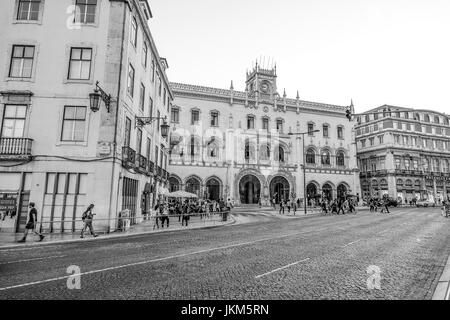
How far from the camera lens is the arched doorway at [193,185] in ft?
135

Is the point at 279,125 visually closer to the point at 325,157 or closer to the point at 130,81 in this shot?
the point at 325,157

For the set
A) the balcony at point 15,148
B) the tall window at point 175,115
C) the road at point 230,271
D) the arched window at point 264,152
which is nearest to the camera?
the road at point 230,271

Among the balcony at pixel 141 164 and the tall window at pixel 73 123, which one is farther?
the balcony at pixel 141 164

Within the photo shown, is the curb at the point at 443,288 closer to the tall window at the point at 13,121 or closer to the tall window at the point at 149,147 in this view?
the tall window at the point at 13,121

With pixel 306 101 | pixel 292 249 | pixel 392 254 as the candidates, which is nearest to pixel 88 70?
pixel 292 249

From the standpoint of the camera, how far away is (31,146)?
17359 mm

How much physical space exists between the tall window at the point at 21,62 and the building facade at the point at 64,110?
5cm

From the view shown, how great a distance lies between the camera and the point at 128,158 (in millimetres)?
19031

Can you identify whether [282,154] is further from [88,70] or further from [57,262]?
[57,262]

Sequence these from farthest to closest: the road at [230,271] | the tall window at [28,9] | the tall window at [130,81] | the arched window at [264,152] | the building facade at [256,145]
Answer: the arched window at [264,152] → the building facade at [256,145] → the tall window at [130,81] → the tall window at [28,9] → the road at [230,271]

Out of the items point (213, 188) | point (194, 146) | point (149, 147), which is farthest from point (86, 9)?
point (213, 188)

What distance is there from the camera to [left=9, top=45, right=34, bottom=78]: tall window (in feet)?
60.0

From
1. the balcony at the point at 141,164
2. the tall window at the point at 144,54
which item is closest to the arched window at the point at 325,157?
the balcony at the point at 141,164
